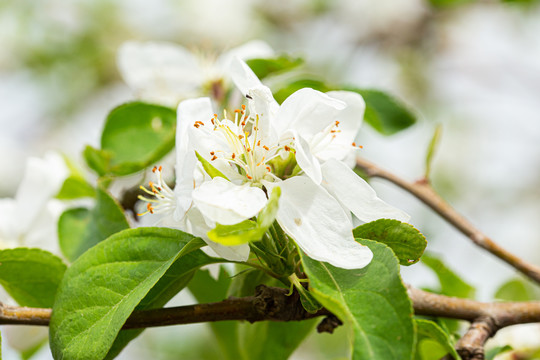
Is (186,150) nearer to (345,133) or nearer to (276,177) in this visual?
(276,177)

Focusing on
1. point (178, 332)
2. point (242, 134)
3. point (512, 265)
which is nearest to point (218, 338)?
point (242, 134)

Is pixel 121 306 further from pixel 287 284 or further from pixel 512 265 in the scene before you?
pixel 512 265

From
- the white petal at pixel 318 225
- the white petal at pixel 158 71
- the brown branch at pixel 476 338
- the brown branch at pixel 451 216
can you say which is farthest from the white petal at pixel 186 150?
the white petal at pixel 158 71

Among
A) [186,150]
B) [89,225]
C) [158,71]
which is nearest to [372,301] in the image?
[186,150]

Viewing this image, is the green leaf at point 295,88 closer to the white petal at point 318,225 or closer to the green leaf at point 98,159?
the green leaf at point 98,159

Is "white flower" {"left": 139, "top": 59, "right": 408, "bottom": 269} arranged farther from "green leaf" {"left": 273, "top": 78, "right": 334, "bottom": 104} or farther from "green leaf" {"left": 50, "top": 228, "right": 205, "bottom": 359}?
"green leaf" {"left": 273, "top": 78, "right": 334, "bottom": 104}
